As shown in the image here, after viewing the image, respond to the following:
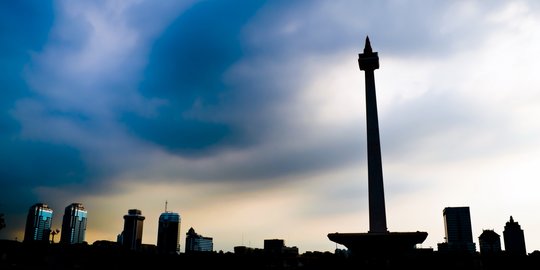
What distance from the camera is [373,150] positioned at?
57531mm

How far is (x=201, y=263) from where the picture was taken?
4141cm

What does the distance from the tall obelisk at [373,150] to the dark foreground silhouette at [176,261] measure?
30.6 ft

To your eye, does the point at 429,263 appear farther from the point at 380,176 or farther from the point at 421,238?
the point at 380,176

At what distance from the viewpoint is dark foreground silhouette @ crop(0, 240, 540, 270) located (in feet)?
111

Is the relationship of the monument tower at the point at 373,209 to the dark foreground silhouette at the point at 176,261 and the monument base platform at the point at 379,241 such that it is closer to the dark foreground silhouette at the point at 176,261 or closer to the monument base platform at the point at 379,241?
the monument base platform at the point at 379,241

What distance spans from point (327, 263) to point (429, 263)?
31.9 feet

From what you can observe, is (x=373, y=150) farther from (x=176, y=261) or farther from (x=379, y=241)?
(x=176, y=261)

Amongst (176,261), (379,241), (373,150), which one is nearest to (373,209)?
(379,241)

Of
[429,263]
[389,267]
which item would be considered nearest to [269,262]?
[389,267]

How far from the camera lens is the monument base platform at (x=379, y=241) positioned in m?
50.3

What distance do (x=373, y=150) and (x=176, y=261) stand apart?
29.0 m

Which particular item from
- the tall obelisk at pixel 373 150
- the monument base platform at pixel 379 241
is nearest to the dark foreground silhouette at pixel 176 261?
the monument base platform at pixel 379 241

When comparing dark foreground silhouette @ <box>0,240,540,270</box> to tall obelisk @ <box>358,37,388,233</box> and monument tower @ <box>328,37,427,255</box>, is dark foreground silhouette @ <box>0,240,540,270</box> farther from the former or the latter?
tall obelisk @ <box>358,37,388,233</box>

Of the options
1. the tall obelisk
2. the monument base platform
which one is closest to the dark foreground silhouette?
the monument base platform
